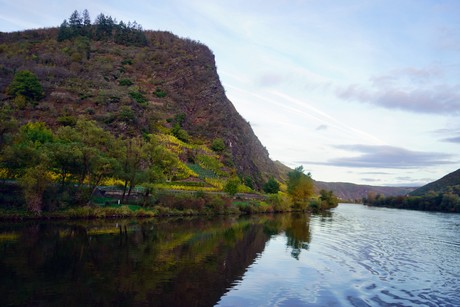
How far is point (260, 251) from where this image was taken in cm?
2822

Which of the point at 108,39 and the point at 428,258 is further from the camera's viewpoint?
the point at 108,39

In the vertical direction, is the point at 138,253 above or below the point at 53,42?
below

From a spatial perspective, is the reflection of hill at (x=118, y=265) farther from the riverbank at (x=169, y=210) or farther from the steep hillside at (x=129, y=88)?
the steep hillside at (x=129, y=88)

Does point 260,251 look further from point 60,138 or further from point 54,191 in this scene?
point 60,138

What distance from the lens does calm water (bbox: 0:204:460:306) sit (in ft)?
51.1

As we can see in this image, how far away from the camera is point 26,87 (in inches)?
2894

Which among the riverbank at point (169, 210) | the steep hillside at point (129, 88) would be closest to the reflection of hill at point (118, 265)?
the riverbank at point (169, 210)

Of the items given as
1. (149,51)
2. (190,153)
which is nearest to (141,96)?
(190,153)

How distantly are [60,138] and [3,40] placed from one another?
Result: 86449mm

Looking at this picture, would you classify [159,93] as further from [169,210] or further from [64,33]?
[169,210]

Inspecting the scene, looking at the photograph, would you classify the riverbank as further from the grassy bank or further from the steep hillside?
the steep hillside

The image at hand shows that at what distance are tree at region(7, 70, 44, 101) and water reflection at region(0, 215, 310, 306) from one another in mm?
49280

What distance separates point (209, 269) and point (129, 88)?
77.7m

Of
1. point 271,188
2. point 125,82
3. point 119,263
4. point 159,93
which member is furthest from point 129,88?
point 119,263
